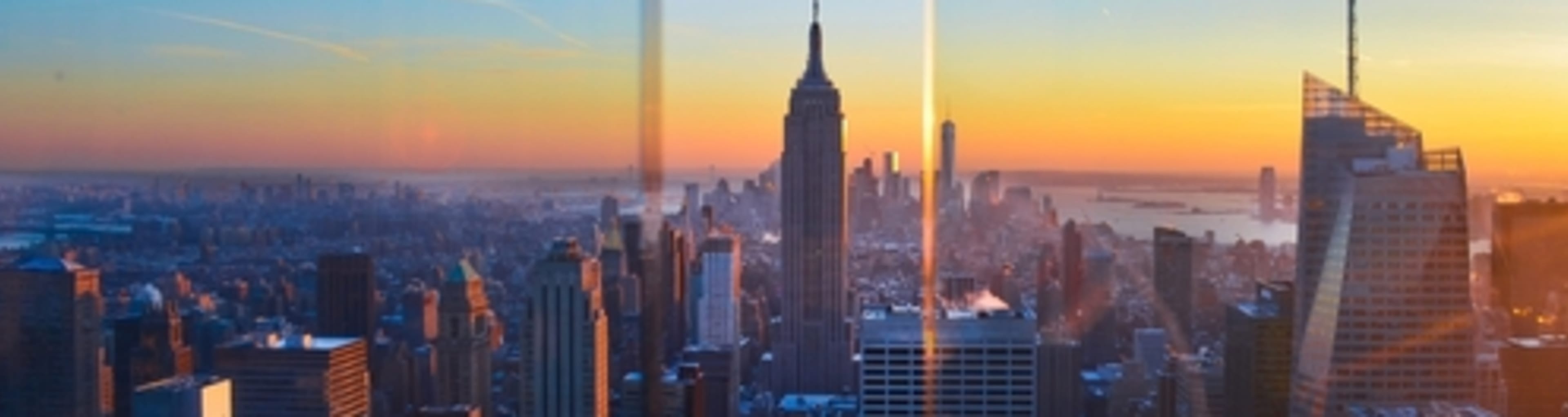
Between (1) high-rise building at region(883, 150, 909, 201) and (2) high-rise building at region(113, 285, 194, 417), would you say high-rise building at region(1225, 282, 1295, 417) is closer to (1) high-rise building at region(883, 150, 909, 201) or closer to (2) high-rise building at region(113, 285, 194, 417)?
(1) high-rise building at region(883, 150, 909, 201)

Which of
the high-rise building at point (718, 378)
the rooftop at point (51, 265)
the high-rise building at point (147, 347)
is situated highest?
the rooftop at point (51, 265)

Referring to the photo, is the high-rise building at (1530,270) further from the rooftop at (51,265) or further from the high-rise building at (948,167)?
the rooftop at (51,265)

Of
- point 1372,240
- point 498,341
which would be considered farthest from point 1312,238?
point 498,341

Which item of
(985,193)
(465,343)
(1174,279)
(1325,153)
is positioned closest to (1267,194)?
(1325,153)

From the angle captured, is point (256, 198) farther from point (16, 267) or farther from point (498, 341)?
point (498, 341)

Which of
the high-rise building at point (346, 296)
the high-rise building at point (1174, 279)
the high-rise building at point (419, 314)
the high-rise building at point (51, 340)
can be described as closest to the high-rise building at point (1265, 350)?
the high-rise building at point (1174, 279)

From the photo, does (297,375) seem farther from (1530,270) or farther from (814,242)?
(814,242)
